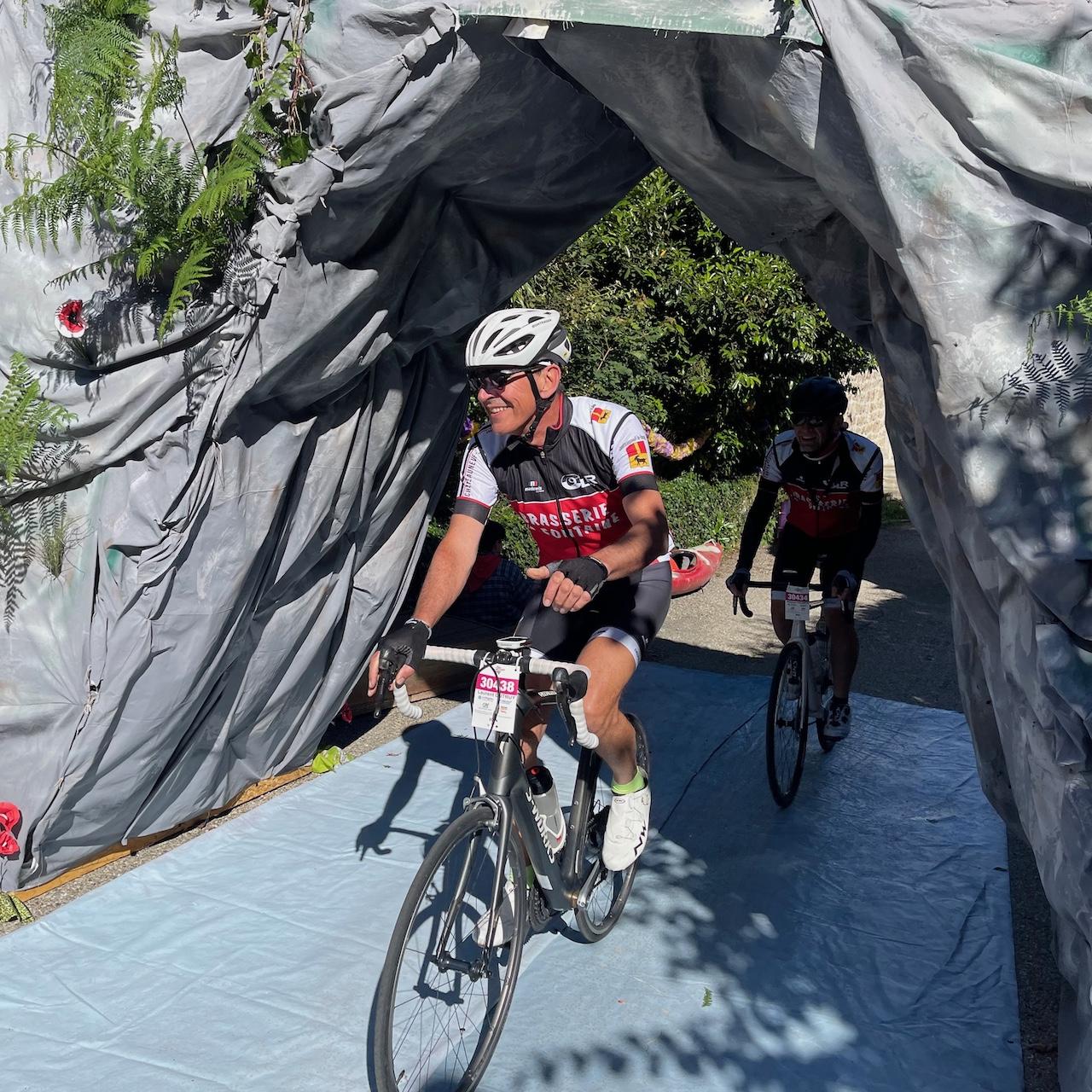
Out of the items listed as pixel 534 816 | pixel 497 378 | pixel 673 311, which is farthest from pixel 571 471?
pixel 673 311

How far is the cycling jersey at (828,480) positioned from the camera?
16.5 feet

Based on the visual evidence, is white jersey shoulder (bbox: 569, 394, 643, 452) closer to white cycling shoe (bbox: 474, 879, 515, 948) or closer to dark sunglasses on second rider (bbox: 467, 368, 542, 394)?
dark sunglasses on second rider (bbox: 467, 368, 542, 394)

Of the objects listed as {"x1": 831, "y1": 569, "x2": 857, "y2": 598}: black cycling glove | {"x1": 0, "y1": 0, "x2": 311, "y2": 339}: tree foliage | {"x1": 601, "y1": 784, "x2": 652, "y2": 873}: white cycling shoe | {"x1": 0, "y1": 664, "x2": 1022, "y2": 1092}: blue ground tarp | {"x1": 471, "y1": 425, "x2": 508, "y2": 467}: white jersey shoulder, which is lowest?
{"x1": 0, "y1": 664, "x2": 1022, "y2": 1092}: blue ground tarp

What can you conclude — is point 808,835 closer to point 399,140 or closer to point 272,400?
point 272,400

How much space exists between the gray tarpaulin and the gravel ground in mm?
310

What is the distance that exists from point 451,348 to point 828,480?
6.19 feet

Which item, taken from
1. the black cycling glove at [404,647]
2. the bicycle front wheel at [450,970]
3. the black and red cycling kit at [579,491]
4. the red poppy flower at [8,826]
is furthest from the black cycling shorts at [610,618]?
the red poppy flower at [8,826]

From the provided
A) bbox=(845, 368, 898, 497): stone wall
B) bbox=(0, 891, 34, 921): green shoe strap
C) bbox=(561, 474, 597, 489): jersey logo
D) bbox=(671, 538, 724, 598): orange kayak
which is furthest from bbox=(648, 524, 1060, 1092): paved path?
bbox=(845, 368, 898, 497): stone wall

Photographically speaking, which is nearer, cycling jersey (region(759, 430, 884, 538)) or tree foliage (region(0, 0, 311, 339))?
tree foliage (region(0, 0, 311, 339))

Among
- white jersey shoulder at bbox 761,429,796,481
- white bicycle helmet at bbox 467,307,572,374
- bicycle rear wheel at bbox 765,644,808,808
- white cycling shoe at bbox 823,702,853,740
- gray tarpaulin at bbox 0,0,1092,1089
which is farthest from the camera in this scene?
white cycling shoe at bbox 823,702,853,740

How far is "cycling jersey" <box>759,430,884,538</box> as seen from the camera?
504 centimetres

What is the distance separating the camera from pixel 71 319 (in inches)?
141

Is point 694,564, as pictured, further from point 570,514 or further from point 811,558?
point 811,558

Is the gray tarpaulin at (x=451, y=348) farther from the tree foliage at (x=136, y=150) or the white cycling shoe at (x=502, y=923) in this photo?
the white cycling shoe at (x=502, y=923)
